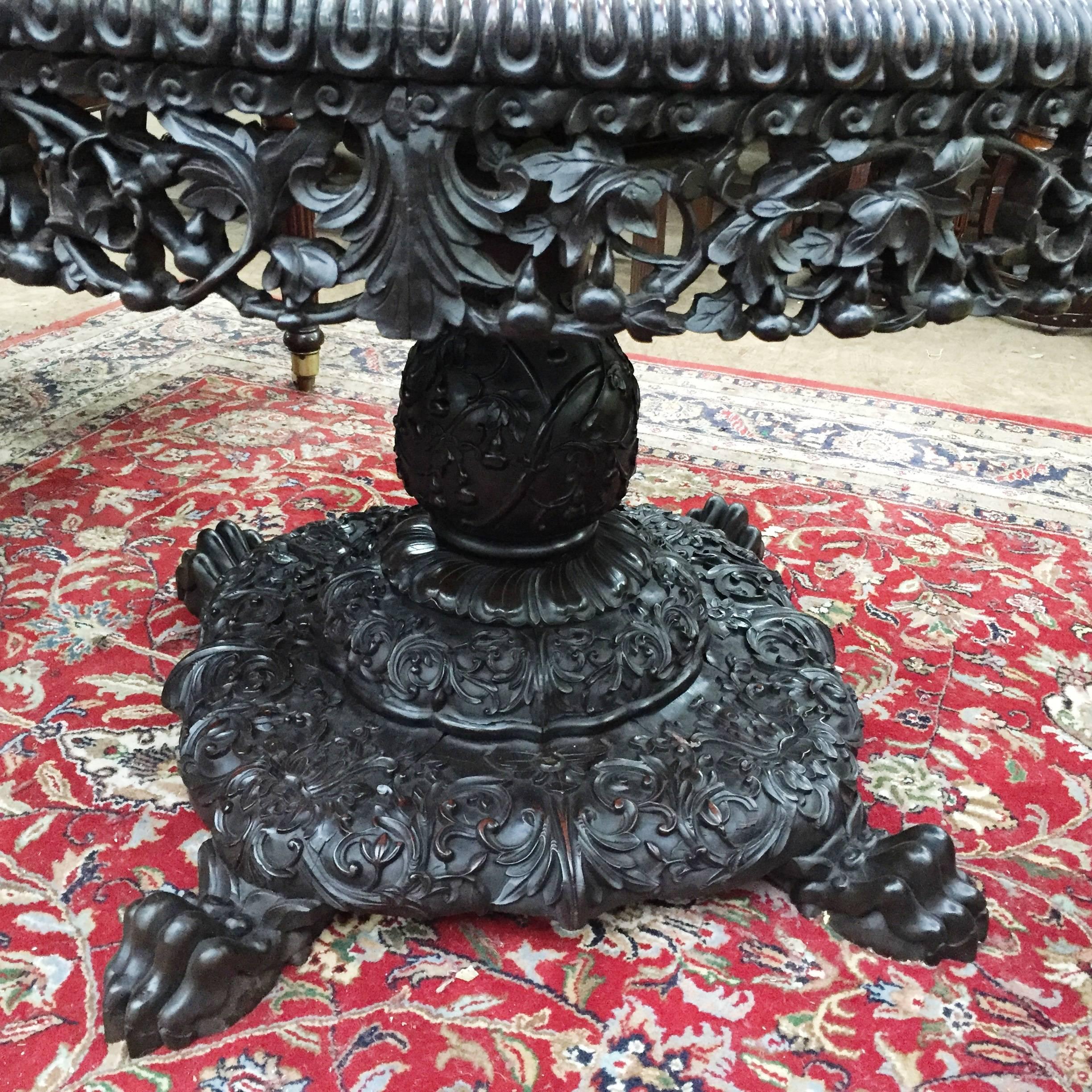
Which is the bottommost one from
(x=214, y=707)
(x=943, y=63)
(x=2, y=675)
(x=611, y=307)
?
(x=2, y=675)

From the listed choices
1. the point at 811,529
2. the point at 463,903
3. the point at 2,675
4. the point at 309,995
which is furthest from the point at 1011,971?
the point at 2,675

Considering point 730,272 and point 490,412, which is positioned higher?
point 730,272

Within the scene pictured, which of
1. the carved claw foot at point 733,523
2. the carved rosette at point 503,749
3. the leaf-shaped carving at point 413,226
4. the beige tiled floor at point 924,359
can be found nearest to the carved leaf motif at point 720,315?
the leaf-shaped carving at point 413,226

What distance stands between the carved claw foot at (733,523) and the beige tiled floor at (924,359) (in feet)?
3.36

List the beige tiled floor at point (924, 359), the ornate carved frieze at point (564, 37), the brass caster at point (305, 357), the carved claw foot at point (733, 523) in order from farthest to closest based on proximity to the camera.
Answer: the beige tiled floor at point (924, 359), the brass caster at point (305, 357), the carved claw foot at point (733, 523), the ornate carved frieze at point (564, 37)

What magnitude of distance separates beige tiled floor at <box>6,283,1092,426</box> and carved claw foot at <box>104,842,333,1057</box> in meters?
1.80

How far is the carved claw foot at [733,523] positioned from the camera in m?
1.38

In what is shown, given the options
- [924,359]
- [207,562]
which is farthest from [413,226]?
[924,359]

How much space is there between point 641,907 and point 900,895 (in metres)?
0.23

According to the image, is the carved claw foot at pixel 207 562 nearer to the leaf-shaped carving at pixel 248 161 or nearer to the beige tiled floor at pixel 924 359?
the leaf-shaped carving at pixel 248 161

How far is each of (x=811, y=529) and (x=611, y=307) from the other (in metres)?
1.10

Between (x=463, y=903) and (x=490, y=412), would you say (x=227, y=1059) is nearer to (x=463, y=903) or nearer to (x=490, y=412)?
(x=463, y=903)

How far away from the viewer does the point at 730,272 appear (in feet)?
1.94

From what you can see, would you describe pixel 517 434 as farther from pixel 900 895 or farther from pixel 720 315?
pixel 900 895
